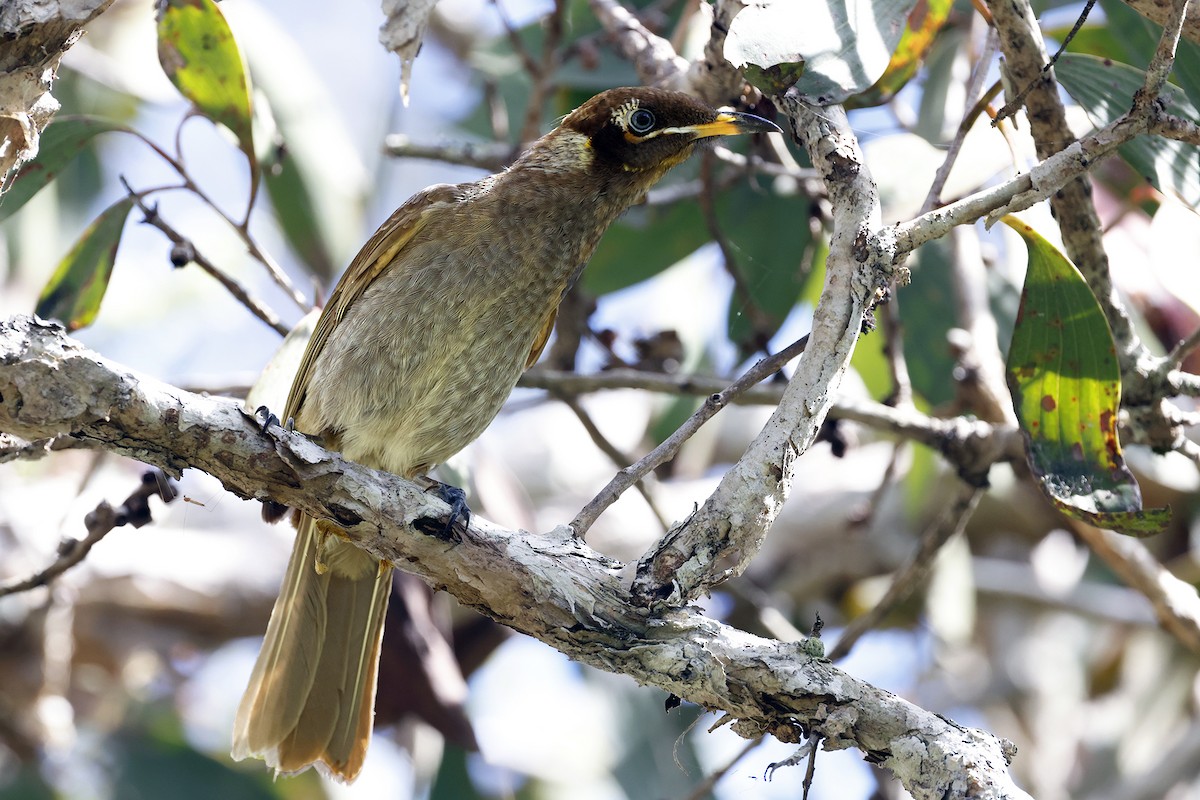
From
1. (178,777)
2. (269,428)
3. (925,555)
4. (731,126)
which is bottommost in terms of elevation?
(269,428)

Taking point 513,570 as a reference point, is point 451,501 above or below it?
above

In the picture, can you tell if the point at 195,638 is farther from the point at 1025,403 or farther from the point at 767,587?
the point at 1025,403

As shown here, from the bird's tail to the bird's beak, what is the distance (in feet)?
5.50

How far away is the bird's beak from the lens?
3.49 metres

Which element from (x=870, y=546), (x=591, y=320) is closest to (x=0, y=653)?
(x=591, y=320)

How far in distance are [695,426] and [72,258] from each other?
92.7 inches

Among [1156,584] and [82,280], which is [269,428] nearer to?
[82,280]

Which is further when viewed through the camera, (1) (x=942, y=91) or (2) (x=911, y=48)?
(1) (x=942, y=91)

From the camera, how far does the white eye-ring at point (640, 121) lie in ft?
12.4

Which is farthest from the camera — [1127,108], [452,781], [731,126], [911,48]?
[452,781]

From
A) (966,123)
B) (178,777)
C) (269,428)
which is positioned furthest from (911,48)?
(178,777)

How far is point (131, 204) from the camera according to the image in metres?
3.88

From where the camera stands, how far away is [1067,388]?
9.96 ft

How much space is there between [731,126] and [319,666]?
2.17 metres
